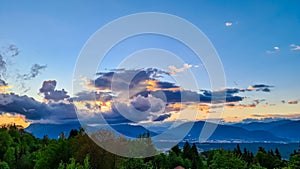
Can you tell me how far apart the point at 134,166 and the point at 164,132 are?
13.9m

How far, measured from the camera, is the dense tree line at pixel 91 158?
38.9m

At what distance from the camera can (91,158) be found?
38.8 m

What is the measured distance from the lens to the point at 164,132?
36156mm

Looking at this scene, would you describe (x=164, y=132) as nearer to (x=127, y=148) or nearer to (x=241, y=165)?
(x=127, y=148)

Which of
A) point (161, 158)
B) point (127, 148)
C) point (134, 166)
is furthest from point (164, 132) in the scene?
point (161, 158)

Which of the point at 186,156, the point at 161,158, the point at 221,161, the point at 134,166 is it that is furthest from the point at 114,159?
the point at 186,156

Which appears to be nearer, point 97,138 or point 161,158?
point 97,138

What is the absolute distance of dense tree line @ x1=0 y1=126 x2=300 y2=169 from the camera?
38.9m

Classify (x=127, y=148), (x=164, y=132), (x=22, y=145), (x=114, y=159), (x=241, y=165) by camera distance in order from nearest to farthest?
(x=164, y=132) → (x=114, y=159) → (x=127, y=148) → (x=241, y=165) → (x=22, y=145)

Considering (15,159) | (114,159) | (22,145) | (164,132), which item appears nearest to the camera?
(164,132)

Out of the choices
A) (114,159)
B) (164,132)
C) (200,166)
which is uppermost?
(164,132)

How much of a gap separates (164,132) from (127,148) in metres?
10.7

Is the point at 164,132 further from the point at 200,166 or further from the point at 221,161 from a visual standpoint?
the point at 200,166

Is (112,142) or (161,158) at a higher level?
(112,142)
